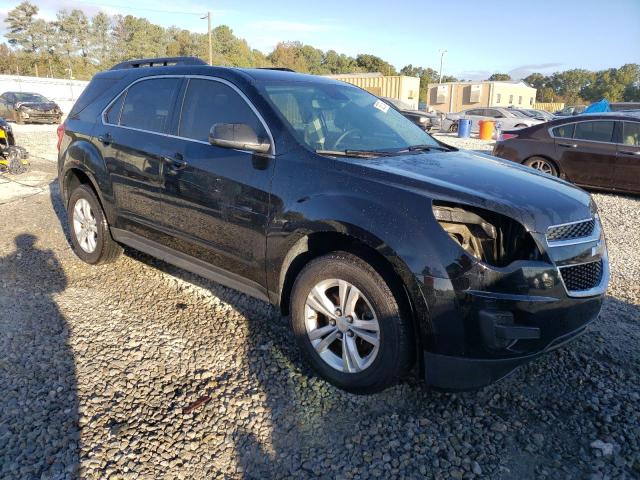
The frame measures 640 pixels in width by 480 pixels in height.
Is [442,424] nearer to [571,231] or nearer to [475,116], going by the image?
[571,231]

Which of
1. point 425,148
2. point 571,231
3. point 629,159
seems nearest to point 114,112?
point 425,148

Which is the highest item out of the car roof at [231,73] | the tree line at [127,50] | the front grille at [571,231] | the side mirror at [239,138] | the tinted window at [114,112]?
the tree line at [127,50]

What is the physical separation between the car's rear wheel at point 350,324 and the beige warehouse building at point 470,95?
50.9 m

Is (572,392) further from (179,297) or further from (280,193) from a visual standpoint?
(179,297)

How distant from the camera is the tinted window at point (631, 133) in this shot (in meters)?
8.45

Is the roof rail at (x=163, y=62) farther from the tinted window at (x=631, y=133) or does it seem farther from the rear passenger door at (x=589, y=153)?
the tinted window at (x=631, y=133)

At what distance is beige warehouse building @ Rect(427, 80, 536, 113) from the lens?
167 ft

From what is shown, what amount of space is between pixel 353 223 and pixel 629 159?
25.5 feet

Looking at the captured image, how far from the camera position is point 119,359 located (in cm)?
319

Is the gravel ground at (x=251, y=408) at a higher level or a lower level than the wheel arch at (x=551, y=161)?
lower

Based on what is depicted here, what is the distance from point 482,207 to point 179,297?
275cm

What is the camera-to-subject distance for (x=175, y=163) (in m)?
3.61

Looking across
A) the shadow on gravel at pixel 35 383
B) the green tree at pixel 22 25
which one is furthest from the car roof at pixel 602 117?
the green tree at pixel 22 25

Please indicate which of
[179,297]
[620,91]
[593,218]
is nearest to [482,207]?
[593,218]
